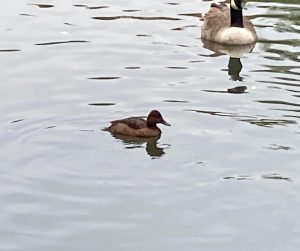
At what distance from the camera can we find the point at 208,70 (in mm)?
16469

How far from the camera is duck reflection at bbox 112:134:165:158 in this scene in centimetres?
1302

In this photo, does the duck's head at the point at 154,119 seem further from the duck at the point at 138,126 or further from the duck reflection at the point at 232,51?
the duck reflection at the point at 232,51

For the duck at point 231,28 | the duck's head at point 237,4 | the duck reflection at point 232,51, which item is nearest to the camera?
the duck reflection at point 232,51

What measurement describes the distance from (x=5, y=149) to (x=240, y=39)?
701 centimetres

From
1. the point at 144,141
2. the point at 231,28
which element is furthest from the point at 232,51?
the point at 144,141

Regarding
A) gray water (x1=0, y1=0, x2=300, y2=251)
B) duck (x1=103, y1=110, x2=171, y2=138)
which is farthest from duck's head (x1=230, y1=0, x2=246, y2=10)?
duck (x1=103, y1=110, x2=171, y2=138)

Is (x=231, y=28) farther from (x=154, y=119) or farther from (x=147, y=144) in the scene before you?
(x=147, y=144)

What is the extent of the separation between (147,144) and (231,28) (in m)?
6.10

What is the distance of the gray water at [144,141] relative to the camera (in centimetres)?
1078

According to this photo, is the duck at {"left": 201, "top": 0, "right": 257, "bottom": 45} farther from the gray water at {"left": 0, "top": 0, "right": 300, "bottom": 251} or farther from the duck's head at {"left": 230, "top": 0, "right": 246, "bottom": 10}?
the gray water at {"left": 0, "top": 0, "right": 300, "bottom": 251}

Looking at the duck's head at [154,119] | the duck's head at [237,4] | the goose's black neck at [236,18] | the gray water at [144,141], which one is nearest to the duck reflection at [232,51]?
the gray water at [144,141]

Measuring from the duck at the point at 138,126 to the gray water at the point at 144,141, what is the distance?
15cm

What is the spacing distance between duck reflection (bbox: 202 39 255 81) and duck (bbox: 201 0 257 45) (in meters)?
0.11

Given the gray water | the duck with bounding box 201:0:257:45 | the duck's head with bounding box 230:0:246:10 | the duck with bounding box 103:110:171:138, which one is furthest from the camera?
the duck's head with bounding box 230:0:246:10
